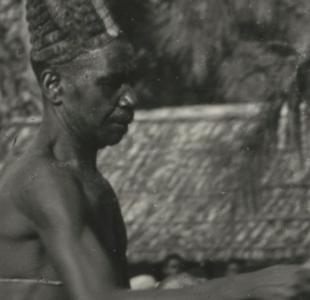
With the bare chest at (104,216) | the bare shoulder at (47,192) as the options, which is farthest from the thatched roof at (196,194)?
the bare shoulder at (47,192)

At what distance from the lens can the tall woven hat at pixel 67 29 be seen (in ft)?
11.4

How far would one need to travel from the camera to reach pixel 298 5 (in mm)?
5688

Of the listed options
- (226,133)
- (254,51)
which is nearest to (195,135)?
(226,133)

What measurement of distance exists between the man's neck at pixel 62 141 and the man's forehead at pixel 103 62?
0.14m

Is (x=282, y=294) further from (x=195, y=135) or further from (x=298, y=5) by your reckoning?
(x=195, y=135)

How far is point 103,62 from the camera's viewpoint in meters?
3.49

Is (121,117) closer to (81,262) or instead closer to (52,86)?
(52,86)

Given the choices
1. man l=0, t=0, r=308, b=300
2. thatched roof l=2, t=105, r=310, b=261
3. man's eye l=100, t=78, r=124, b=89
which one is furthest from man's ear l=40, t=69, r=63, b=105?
thatched roof l=2, t=105, r=310, b=261

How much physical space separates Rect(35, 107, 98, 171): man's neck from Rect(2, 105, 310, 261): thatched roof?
15.2 ft

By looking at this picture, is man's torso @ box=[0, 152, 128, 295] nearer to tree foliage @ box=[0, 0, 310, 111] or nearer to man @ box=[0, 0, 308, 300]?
man @ box=[0, 0, 308, 300]

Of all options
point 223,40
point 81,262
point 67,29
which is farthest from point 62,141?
point 223,40

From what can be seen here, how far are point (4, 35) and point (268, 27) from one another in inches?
130

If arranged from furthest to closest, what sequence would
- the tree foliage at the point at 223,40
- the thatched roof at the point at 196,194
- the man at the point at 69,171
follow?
the thatched roof at the point at 196,194
the tree foliage at the point at 223,40
the man at the point at 69,171

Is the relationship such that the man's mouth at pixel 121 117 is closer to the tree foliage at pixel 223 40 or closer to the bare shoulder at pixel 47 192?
the bare shoulder at pixel 47 192
